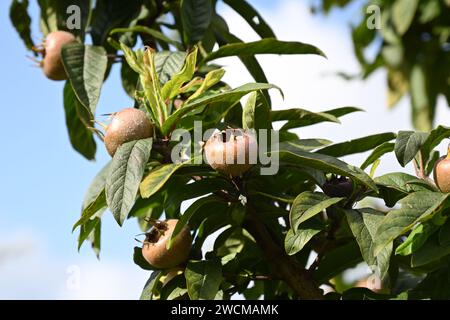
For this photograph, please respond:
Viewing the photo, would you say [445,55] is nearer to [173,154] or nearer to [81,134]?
[81,134]

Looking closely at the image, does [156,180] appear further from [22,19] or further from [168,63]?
[22,19]

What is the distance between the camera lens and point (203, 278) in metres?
1.36

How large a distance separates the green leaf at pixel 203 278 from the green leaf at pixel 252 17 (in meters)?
0.80

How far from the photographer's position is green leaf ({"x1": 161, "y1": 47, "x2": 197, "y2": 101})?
1.41 meters

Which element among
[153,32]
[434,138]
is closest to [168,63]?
[153,32]

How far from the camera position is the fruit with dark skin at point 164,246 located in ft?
4.54

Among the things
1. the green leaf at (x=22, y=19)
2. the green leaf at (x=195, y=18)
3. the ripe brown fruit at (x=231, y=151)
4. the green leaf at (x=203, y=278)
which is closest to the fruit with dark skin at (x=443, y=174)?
the ripe brown fruit at (x=231, y=151)

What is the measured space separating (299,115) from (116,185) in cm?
46

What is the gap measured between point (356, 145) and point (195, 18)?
1.72 ft

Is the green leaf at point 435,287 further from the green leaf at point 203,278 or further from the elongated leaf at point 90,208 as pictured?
the elongated leaf at point 90,208

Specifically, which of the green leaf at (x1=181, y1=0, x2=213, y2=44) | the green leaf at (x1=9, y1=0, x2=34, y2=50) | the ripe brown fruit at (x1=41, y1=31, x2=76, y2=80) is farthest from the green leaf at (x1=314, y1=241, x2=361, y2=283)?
the green leaf at (x1=9, y1=0, x2=34, y2=50)

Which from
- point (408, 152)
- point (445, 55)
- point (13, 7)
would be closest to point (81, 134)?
point (13, 7)
